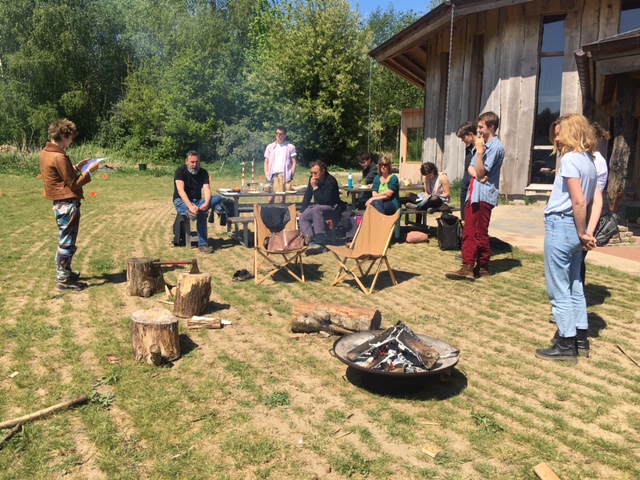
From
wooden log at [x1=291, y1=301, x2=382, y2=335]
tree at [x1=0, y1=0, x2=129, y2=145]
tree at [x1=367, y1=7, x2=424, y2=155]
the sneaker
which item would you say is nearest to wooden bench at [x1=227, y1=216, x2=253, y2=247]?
the sneaker

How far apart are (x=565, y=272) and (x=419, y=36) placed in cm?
1084

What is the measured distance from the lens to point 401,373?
11.8 ft

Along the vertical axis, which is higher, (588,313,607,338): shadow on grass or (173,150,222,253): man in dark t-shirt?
(173,150,222,253): man in dark t-shirt

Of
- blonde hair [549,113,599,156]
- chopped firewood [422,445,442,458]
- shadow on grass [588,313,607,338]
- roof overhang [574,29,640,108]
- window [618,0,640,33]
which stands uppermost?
window [618,0,640,33]

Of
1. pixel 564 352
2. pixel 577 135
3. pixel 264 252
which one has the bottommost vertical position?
pixel 564 352

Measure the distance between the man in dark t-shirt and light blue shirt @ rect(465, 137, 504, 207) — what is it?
4.04m

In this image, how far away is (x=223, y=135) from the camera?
3022cm

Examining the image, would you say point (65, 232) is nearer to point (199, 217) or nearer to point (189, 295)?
point (189, 295)

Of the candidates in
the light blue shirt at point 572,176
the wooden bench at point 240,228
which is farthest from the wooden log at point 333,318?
the wooden bench at point 240,228

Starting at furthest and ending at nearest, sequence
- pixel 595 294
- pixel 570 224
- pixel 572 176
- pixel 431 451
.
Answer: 1. pixel 595 294
2. pixel 570 224
3. pixel 572 176
4. pixel 431 451

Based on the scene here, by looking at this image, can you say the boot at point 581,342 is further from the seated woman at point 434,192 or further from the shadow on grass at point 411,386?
the seated woman at point 434,192

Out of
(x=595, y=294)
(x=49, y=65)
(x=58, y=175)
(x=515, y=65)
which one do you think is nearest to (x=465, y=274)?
(x=595, y=294)

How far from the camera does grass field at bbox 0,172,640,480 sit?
9.98ft

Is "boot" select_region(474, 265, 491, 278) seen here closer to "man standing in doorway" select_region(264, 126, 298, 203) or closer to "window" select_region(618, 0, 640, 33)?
"man standing in doorway" select_region(264, 126, 298, 203)
